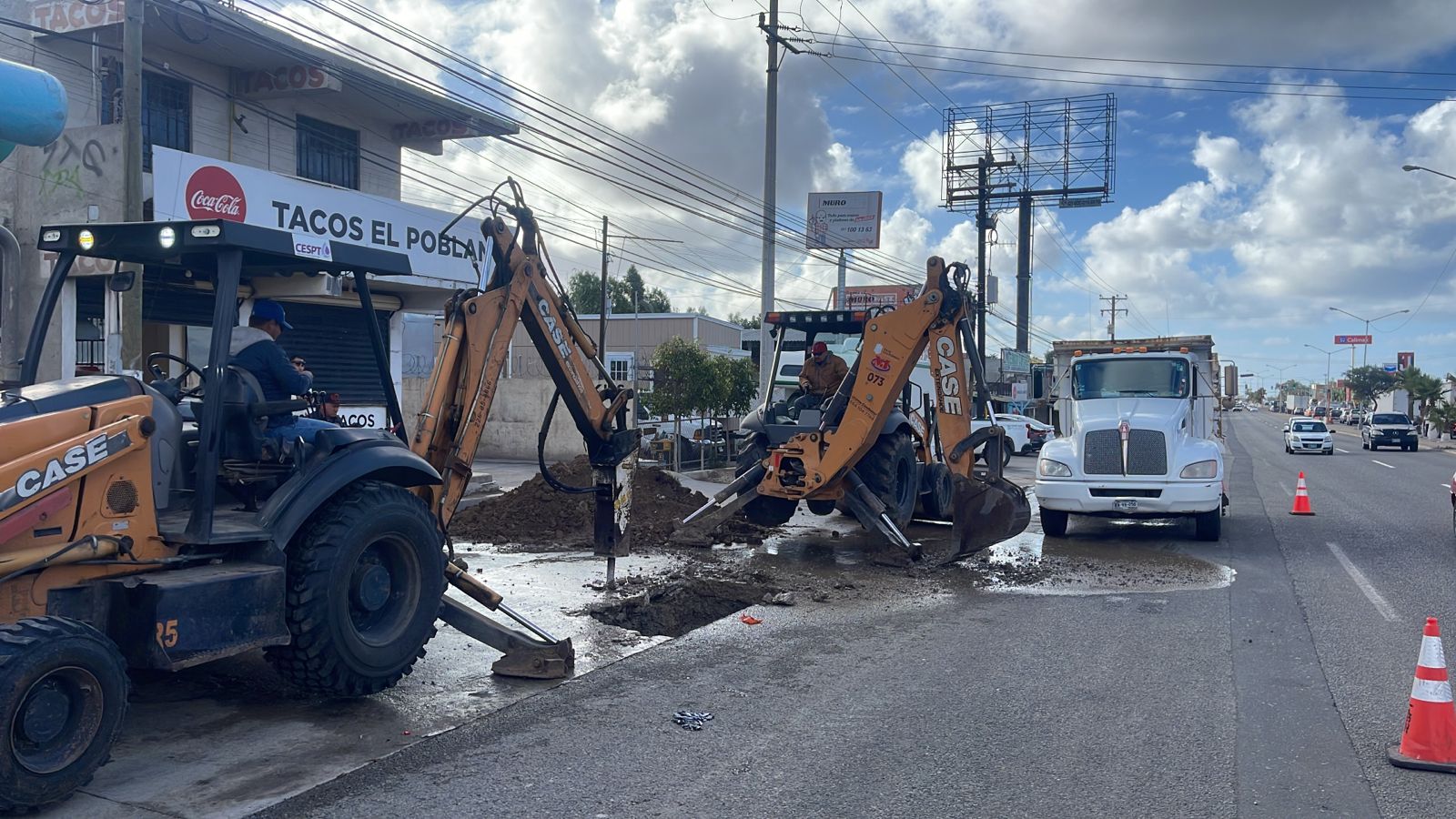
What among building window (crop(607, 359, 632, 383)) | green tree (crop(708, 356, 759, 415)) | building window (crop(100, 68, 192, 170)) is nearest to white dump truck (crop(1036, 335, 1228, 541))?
green tree (crop(708, 356, 759, 415))

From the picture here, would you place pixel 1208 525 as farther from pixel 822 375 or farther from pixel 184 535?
pixel 184 535

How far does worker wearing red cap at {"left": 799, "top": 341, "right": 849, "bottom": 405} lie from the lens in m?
12.8

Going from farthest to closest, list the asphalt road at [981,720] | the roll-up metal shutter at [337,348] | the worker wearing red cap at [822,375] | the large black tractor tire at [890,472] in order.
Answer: the roll-up metal shutter at [337,348]
the worker wearing red cap at [822,375]
the large black tractor tire at [890,472]
the asphalt road at [981,720]

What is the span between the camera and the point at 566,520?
43.3ft

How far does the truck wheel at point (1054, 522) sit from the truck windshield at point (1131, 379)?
6.06 ft

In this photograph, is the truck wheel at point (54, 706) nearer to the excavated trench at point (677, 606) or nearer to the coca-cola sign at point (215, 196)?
the excavated trench at point (677, 606)

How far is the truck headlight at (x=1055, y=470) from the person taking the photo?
1291 cm

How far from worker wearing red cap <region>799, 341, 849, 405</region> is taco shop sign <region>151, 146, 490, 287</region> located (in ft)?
13.1

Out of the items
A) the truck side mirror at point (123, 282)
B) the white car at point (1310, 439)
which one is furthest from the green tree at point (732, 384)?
the truck side mirror at point (123, 282)

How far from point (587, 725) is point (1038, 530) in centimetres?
979

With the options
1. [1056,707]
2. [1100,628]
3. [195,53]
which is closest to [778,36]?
[195,53]

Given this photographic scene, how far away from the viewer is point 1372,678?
6.74m

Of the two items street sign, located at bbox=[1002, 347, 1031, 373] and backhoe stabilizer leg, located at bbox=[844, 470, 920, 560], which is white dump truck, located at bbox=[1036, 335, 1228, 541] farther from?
street sign, located at bbox=[1002, 347, 1031, 373]

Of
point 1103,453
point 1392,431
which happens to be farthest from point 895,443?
point 1392,431
